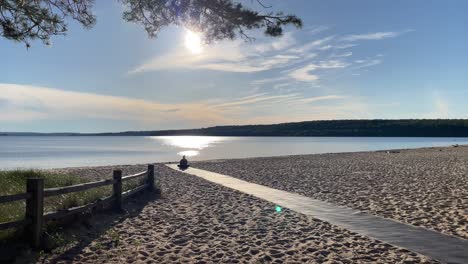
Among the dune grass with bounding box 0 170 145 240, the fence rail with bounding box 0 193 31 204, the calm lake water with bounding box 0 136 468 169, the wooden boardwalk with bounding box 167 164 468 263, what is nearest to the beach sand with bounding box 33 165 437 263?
the wooden boardwalk with bounding box 167 164 468 263

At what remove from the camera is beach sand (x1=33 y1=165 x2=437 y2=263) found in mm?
7766

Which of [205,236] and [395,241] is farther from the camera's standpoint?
[205,236]

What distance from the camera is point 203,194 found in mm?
16781

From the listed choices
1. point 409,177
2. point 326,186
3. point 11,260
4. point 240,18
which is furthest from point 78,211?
point 409,177

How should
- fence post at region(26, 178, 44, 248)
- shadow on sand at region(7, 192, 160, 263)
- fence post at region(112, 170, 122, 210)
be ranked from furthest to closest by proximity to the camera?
fence post at region(112, 170, 122, 210)
fence post at region(26, 178, 44, 248)
shadow on sand at region(7, 192, 160, 263)

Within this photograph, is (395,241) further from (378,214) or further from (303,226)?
(378,214)

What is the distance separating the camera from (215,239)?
30.5 ft

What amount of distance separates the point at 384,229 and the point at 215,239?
412 cm

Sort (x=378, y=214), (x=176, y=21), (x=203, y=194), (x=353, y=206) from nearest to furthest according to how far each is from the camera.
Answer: (x=176, y=21) → (x=378, y=214) → (x=353, y=206) → (x=203, y=194)

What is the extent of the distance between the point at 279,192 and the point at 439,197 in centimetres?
601

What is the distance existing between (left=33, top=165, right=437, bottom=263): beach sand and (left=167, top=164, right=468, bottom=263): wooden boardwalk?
42 centimetres

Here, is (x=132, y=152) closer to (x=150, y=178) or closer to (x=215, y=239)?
(x=150, y=178)

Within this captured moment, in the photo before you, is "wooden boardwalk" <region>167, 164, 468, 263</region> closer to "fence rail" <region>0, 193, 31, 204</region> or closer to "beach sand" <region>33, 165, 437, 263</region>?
"beach sand" <region>33, 165, 437, 263</region>

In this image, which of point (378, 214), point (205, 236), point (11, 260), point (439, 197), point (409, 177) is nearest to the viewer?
point (11, 260)
